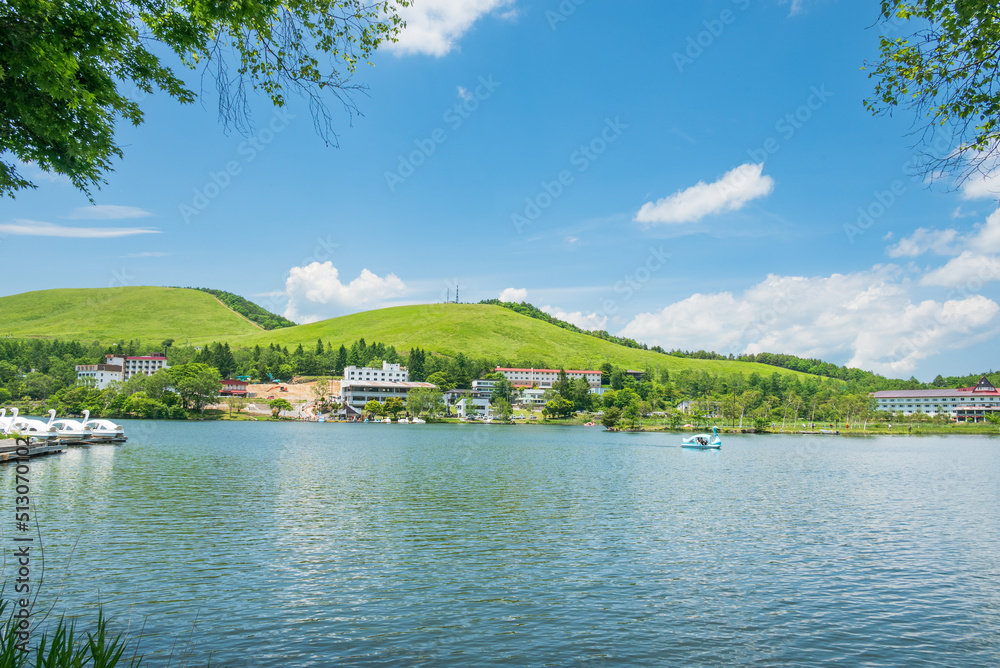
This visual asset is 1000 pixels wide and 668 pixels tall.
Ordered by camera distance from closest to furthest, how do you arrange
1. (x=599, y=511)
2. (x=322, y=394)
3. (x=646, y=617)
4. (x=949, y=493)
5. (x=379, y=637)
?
(x=379, y=637) → (x=646, y=617) → (x=599, y=511) → (x=949, y=493) → (x=322, y=394)

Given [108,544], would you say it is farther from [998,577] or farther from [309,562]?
[998,577]

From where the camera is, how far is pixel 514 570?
1903 cm

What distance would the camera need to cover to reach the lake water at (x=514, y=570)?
527 inches

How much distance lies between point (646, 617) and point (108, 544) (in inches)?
724

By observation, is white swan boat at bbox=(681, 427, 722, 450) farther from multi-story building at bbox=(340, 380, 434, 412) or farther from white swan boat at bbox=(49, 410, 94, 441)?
multi-story building at bbox=(340, 380, 434, 412)

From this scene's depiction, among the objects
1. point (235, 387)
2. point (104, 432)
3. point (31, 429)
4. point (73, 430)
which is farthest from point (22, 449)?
point (235, 387)

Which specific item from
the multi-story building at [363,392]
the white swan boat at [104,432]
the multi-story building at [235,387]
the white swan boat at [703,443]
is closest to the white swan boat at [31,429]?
the white swan boat at [104,432]

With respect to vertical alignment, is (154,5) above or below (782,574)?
above

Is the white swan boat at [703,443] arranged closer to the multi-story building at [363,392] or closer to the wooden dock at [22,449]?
the wooden dock at [22,449]

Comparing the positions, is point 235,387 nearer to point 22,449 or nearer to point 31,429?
point 31,429

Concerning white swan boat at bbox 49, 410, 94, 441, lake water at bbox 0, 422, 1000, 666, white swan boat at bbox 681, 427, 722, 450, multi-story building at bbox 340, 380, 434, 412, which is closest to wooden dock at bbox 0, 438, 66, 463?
white swan boat at bbox 49, 410, 94, 441

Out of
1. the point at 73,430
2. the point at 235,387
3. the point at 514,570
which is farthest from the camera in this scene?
the point at 235,387

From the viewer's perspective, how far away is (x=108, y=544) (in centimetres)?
2056

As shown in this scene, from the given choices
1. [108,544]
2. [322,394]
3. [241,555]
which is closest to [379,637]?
→ [241,555]
